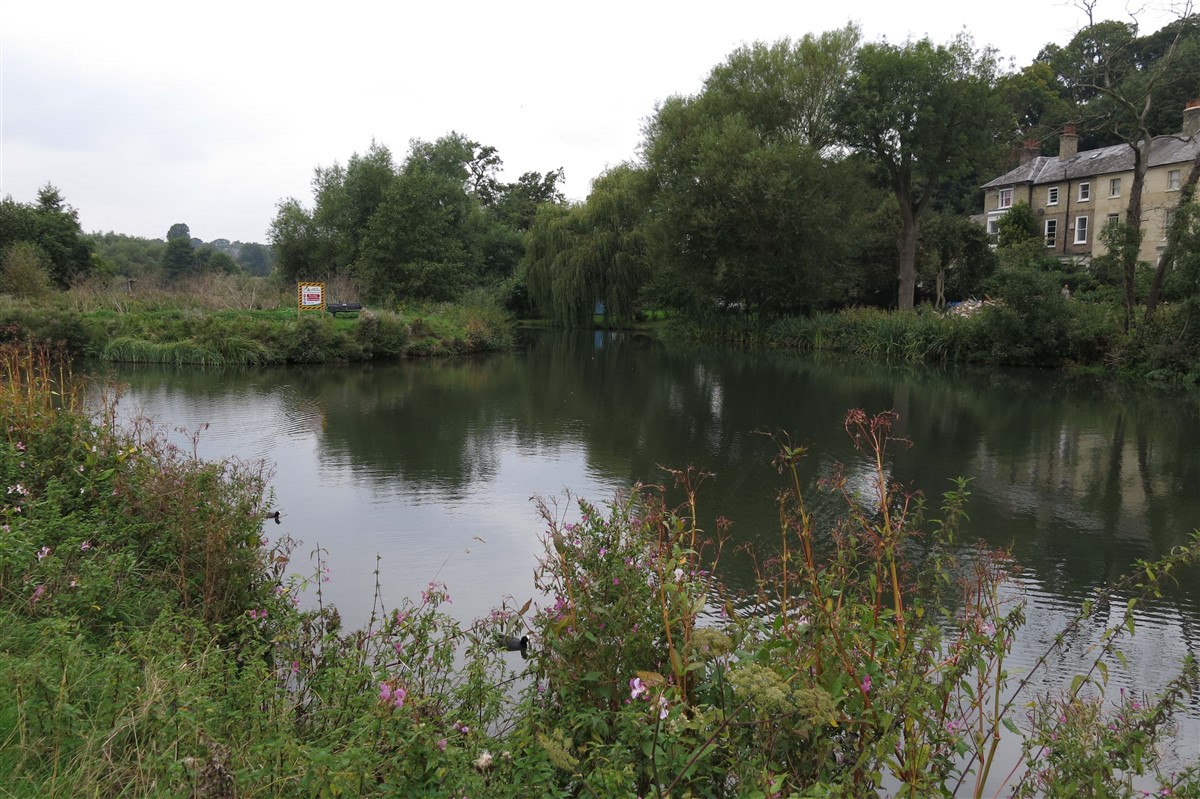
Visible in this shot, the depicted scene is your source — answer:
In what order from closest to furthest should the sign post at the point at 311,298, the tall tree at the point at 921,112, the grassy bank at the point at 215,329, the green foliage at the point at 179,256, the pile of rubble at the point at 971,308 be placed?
1. the grassy bank at the point at 215,329
2. the pile of rubble at the point at 971,308
3. the sign post at the point at 311,298
4. the tall tree at the point at 921,112
5. the green foliage at the point at 179,256

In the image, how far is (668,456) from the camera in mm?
11906

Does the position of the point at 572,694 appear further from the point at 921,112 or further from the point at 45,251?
the point at 45,251

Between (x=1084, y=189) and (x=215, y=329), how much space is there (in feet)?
139

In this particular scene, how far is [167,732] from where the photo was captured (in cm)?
290

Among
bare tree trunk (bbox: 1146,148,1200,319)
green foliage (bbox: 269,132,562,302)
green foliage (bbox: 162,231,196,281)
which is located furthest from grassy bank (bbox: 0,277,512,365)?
green foliage (bbox: 162,231,196,281)

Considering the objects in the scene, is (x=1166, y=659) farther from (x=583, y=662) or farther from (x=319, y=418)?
(x=319, y=418)

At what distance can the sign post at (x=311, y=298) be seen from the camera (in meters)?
27.9

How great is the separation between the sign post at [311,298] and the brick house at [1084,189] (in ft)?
108

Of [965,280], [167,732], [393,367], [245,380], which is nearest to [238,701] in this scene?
[167,732]

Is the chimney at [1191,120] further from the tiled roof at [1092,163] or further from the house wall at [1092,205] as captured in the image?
the house wall at [1092,205]

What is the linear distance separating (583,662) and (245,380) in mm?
18720

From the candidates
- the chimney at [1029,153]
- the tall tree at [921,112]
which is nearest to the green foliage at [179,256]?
the tall tree at [921,112]

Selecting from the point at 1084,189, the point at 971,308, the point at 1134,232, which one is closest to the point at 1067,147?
the point at 1084,189

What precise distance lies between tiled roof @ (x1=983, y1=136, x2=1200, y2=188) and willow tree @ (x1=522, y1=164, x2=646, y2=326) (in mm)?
22087
